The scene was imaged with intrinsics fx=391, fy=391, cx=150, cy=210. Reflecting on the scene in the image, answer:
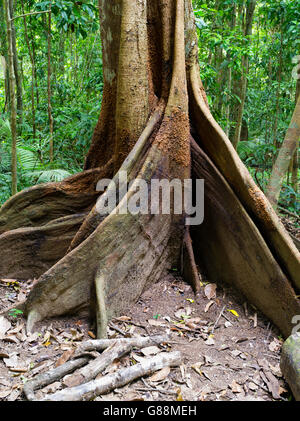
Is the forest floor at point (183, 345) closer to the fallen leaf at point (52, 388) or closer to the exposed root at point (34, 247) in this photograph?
the fallen leaf at point (52, 388)

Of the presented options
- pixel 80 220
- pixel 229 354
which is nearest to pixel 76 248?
pixel 80 220

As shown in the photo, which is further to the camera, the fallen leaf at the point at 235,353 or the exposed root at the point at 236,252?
the exposed root at the point at 236,252

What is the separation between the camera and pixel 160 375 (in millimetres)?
2648

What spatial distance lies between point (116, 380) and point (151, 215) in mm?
1569

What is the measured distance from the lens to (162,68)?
4.00 meters

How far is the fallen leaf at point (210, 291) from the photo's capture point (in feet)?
12.2

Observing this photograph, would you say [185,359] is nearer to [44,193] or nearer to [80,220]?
[80,220]

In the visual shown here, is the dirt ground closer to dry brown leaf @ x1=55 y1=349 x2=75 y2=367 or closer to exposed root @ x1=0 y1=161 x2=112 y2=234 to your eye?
dry brown leaf @ x1=55 y1=349 x2=75 y2=367

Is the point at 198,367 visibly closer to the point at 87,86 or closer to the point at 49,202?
the point at 49,202

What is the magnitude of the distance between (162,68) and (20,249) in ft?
7.97

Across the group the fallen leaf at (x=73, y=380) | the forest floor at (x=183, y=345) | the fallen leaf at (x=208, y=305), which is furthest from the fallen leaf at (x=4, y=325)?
the fallen leaf at (x=208, y=305)

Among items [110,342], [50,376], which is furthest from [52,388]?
[110,342]

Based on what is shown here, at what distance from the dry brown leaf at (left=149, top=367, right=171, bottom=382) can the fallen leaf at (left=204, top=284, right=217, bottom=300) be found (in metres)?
1.13

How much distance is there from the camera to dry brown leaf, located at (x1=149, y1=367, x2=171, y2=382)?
2.62 m
